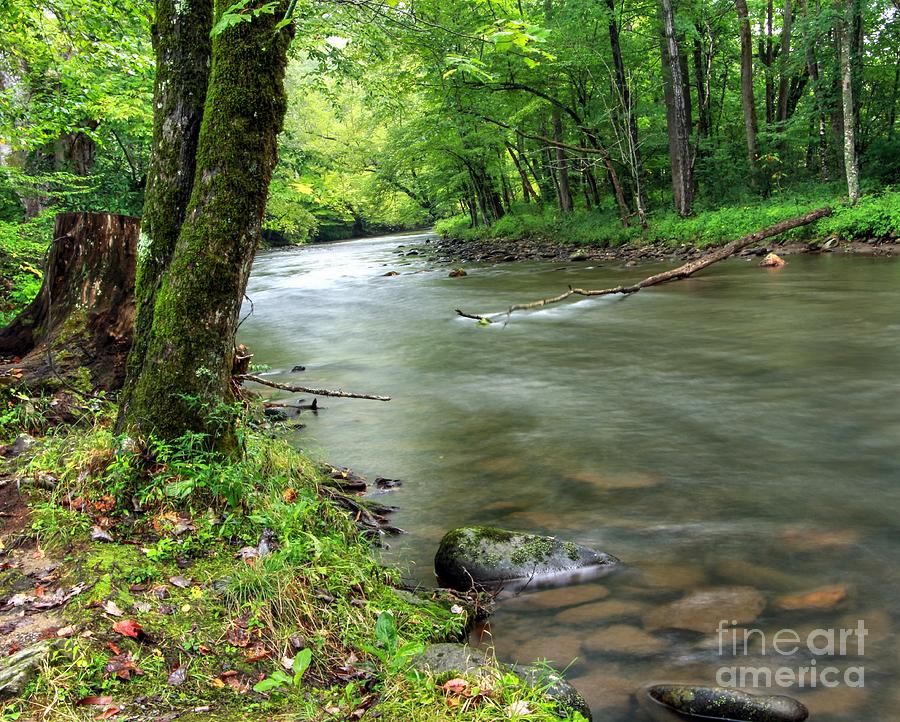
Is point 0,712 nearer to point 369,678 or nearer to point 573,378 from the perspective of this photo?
point 369,678

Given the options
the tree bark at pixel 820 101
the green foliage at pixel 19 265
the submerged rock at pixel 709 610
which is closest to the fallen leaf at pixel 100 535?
the submerged rock at pixel 709 610

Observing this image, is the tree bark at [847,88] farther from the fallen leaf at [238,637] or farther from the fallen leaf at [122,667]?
the fallen leaf at [122,667]

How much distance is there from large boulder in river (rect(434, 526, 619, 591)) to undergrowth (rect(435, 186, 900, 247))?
16879 millimetres

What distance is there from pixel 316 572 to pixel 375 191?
39.0 metres

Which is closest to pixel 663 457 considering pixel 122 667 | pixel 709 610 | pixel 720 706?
pixel 709 610

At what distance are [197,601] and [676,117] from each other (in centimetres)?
2230

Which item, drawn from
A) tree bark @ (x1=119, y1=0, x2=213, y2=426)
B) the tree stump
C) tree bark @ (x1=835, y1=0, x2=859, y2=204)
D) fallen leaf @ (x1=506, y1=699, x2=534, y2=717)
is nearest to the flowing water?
fallen leaf @ (x1=506, y1=699, x2=534, y2=717)

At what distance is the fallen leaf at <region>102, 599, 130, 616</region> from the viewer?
→ 265cm

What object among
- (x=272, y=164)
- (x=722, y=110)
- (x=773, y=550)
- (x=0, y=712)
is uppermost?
(x=722, y=110)

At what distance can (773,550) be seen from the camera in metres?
4.13

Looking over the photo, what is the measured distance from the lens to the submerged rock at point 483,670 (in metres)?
2.66

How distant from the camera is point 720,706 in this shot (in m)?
2.82

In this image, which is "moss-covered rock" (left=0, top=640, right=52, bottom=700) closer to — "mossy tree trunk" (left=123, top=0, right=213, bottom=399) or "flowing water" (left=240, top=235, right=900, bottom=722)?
"mossy tree trunk" (left=123, top=0, right=213, bottom=399)

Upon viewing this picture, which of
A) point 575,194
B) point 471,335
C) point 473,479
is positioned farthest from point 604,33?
point 473,479
